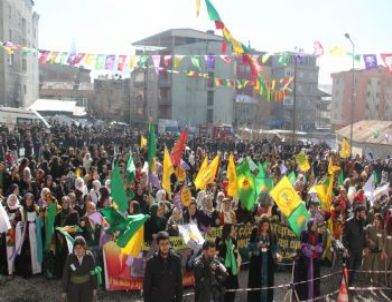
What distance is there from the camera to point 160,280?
6.03m

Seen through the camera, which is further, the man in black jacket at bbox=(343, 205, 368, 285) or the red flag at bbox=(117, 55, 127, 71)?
the red flag at bbox=(117, 55, 127, 71)

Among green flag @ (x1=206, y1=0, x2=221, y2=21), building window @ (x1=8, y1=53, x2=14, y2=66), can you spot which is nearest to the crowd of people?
green flag @ (x1=206, y1=0, x2=221, y2=21)

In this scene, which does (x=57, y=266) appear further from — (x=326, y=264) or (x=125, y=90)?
(x=125, y=90)

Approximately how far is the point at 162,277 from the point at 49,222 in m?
3.43

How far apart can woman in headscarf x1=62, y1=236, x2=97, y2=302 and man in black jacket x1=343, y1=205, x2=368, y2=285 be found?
15.2 ft

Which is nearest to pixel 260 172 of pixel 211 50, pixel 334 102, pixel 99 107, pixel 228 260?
pixel 228 260

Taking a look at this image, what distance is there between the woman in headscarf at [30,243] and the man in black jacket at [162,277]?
3.59 metres

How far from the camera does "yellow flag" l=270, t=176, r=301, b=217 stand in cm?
841

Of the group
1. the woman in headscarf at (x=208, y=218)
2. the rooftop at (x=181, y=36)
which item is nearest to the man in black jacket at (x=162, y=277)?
the woman in headscarf at (x=208, y=218)

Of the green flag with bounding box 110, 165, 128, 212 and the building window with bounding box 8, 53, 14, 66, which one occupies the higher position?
the building window with bounding box 8, 53, 14, 66

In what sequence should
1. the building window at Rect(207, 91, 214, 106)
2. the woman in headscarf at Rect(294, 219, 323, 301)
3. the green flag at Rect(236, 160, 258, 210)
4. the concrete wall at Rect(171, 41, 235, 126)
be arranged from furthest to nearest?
the building window at Rect(207, 91, 214, 106), the concrete wall at Rect(171, 41, 235, 126), the green flag at Rect(236, 160, 258, 210), the woman in headscarf at Rect(294, 219, 323, 301)

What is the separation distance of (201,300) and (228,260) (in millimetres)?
1353

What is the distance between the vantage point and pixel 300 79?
74875 mm

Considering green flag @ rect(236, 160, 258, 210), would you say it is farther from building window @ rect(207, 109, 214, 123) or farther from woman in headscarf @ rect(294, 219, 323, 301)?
building window @ rect(207, 109, 214, 123)
